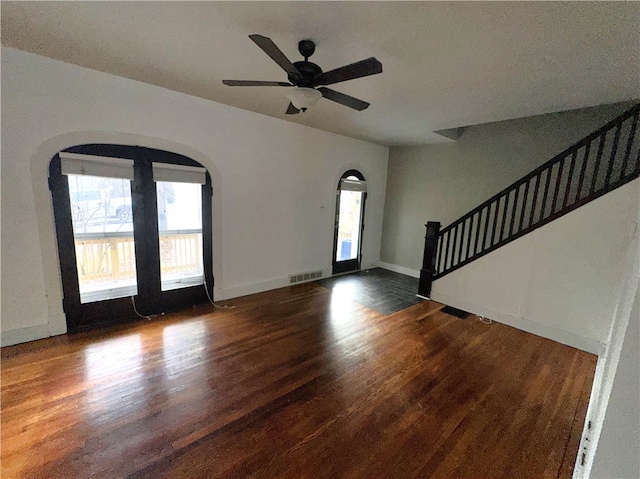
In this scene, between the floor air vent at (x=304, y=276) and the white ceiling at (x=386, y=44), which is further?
the floor air vent at (x=304, y=276)

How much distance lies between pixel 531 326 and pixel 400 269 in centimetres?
280

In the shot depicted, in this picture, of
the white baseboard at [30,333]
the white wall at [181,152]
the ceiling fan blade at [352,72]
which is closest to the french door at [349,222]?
the white wall at [181,152]

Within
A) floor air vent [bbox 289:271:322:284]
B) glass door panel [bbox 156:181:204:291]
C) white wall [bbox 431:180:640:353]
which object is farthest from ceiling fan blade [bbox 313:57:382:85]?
floor air vent [bbox 289:271:322:284]

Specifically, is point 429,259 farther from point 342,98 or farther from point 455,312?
point 342,98

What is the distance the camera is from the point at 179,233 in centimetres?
362

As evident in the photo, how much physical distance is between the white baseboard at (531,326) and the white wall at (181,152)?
2360mm

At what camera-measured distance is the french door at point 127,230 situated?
2875 mm

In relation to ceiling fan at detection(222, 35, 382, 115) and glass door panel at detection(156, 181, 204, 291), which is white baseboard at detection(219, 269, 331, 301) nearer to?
glass door panel at detection(156, 181, 204, 291)

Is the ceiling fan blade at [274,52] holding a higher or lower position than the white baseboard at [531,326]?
higher

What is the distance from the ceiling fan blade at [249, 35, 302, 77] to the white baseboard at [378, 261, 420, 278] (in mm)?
4785

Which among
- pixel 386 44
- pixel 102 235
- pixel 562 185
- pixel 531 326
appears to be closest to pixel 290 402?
pixel 102 235

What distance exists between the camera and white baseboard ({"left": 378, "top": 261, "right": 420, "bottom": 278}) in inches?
227

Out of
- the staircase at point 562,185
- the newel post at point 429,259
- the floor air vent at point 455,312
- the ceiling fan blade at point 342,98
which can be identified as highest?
the ceiling fan blade at point 342,98

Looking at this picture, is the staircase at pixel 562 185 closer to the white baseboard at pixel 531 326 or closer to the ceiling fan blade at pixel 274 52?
the white baseboard at pixel 531 326
